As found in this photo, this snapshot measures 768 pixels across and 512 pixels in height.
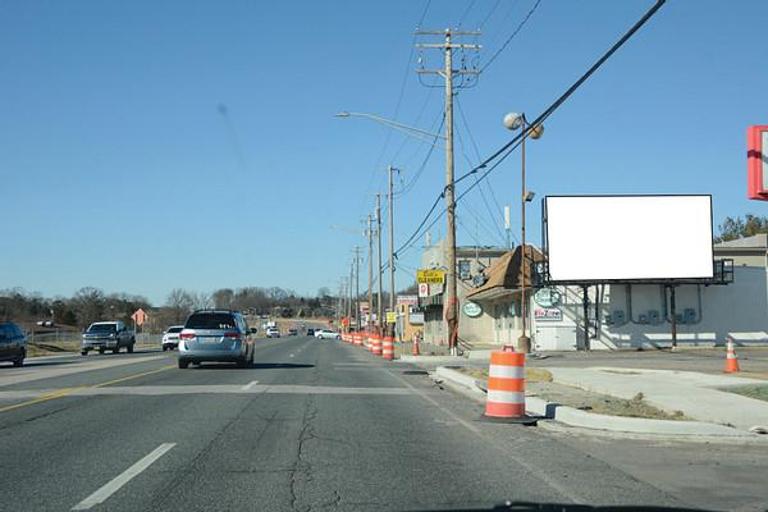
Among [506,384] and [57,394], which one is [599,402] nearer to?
[506,384]

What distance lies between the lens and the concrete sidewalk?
42.7 ft

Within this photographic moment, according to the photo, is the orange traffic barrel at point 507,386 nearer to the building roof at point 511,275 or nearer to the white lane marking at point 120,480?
the white lane marking at point 120,480

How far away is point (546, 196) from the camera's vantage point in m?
40.8

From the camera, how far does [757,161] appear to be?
1376 cm

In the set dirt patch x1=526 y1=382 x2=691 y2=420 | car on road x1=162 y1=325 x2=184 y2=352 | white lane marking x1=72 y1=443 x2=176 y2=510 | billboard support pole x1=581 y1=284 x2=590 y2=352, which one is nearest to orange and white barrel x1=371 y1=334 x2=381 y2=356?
billboard support pole x1=581 y1=284 x2=590 y2=352

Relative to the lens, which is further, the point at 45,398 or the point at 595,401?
the point at 45,398

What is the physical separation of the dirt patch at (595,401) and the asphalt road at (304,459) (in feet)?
5.46

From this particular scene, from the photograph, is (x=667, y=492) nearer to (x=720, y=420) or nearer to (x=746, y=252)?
(x=720, y=420)

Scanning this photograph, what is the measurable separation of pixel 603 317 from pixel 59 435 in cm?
3517

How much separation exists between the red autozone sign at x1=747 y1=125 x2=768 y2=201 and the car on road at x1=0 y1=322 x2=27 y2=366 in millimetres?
29744

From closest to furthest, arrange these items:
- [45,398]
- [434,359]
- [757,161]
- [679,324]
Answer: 1. [757,161]
2. [45,398]
3. [434,359]
4. [679,324]

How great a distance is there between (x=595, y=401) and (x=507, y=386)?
3085 mm

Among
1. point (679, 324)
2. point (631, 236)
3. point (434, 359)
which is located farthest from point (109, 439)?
point (679, 324)

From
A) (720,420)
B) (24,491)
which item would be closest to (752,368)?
(720,420)
